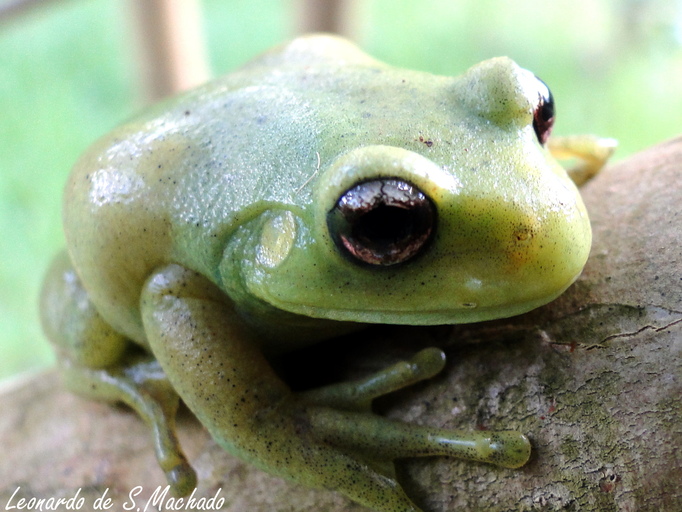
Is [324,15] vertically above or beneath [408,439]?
above

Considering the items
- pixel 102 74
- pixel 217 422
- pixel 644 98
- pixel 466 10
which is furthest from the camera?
pixel 102 74

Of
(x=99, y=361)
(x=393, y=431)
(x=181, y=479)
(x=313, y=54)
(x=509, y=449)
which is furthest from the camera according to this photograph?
(x=99, y=361)

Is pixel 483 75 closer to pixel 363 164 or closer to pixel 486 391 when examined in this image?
pixel 363 164

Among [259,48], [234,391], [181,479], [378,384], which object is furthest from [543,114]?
[259,48]

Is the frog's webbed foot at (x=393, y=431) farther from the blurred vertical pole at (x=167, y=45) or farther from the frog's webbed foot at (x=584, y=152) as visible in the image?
the blurred vertical pole at (x=167, y=45)

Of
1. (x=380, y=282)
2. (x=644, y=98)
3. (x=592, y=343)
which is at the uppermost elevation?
(x=380, y=282)

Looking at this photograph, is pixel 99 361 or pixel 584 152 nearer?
pixel 584 152

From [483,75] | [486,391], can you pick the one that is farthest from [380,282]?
[483,75]

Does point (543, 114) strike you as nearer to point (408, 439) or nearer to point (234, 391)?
point (408, 439)
